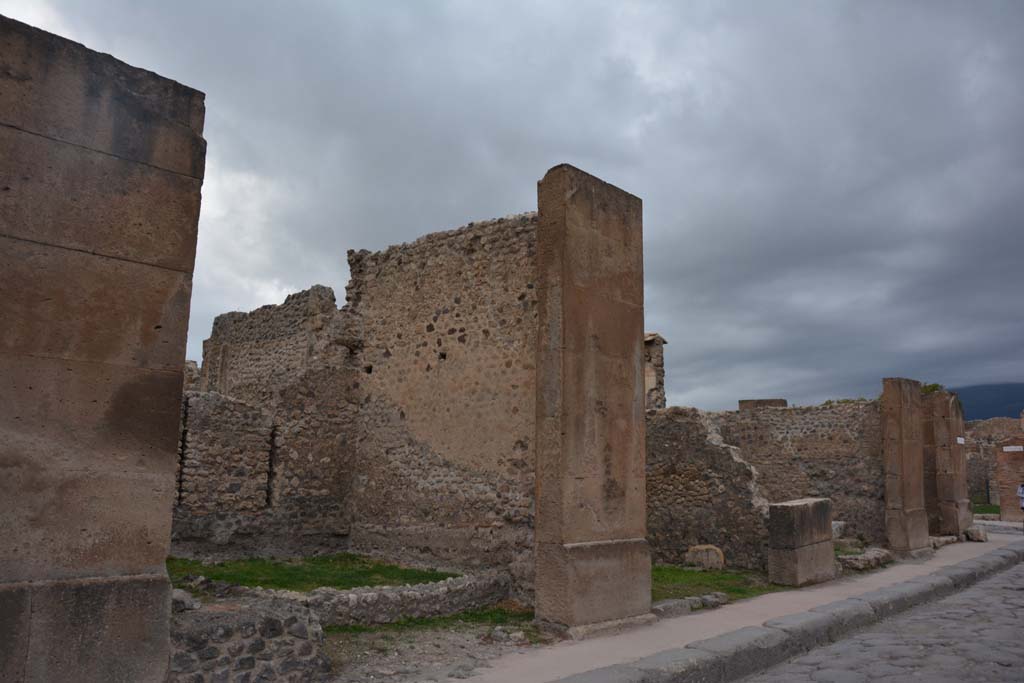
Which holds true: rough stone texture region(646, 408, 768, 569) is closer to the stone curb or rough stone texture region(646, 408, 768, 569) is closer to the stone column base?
the stone curb

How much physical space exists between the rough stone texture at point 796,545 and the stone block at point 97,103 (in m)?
8.17

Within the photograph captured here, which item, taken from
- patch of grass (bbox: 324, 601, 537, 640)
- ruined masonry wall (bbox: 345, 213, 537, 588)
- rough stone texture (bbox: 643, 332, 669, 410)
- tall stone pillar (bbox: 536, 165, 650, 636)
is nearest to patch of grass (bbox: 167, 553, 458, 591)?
ruined masonry wall (bbox: 345, 213, 537, 588)

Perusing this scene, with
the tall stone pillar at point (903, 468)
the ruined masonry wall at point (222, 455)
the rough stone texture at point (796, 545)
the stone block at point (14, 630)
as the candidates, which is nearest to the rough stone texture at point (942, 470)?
the tall stone pillar at point (903, 468)

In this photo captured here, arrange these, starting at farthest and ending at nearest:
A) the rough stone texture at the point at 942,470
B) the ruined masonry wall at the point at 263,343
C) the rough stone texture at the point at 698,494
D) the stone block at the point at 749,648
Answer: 1. the rough stone texture at the point at 942,470
2. the ruined masonry wall at the point at 263,343
3. the rough stone texture at the point at 698,494
4. the stone block at the point at 749,648

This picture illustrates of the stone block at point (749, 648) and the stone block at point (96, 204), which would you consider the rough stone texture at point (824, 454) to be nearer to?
the stone block at point (749, 648)

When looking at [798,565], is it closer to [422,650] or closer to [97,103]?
[422,650]

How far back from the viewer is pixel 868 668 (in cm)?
566

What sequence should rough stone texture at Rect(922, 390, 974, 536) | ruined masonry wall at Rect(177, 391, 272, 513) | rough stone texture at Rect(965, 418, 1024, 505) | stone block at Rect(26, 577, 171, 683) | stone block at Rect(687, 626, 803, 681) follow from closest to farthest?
stone block at Rect(26, 577, 171, 683), stone block at Rect(687, 626, 803, 681), ruined masonry wall at Rect(177, 391, 272, 513), rough stone texture at Rect(922, 390, 974, 536), rough stone texture at Rect(965, 418, 1024, 505)

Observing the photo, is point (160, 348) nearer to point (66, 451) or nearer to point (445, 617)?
point (66, 451)

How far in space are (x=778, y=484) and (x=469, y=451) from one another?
9.45 metres

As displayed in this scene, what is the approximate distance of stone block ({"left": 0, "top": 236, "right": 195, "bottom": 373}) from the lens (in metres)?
3.51

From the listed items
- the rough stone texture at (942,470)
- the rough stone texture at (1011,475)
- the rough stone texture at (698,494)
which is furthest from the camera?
the rough stone texture at (1011,475)

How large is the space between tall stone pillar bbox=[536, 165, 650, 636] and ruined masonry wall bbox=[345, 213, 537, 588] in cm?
122

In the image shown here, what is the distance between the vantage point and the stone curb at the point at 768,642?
201 inches
